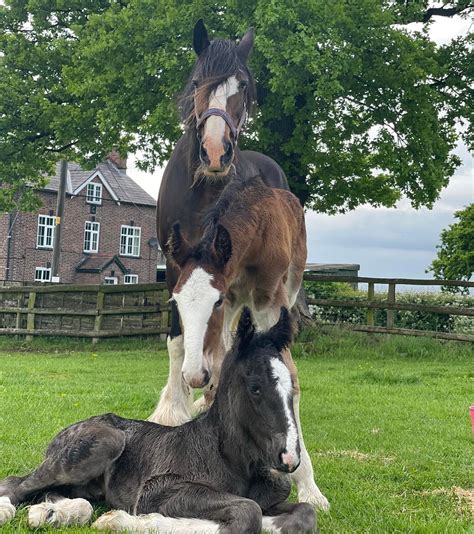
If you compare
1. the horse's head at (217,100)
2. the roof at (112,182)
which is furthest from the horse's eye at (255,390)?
the roof at (112,182)

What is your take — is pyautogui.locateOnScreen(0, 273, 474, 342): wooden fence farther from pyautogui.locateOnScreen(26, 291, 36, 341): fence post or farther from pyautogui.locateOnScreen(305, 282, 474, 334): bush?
pyautogui.locateOnScreen(305, 282, 474, 334): bush

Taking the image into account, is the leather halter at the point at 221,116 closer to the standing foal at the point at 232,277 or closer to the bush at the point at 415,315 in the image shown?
the standing foal at the point at 232,277

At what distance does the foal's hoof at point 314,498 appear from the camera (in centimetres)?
428

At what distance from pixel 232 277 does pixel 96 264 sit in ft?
124

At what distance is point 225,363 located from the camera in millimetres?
4051

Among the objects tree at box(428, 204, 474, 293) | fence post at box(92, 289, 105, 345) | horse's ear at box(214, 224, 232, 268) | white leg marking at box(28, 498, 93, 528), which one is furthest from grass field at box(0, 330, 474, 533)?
tree at box(428, 204, 474, 293)

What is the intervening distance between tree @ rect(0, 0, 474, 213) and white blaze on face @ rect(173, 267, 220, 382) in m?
8.24

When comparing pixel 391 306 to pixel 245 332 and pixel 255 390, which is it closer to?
pixel 245 332

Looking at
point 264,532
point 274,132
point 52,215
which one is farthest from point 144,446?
point 52,215

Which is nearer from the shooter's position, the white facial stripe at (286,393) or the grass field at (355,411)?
the white facial stripe at (286,393)

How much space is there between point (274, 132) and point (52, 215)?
27.8 metres

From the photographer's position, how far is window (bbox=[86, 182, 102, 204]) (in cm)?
4194

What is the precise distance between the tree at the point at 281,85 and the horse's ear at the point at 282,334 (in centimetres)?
869

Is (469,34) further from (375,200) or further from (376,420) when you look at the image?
(376,420)
